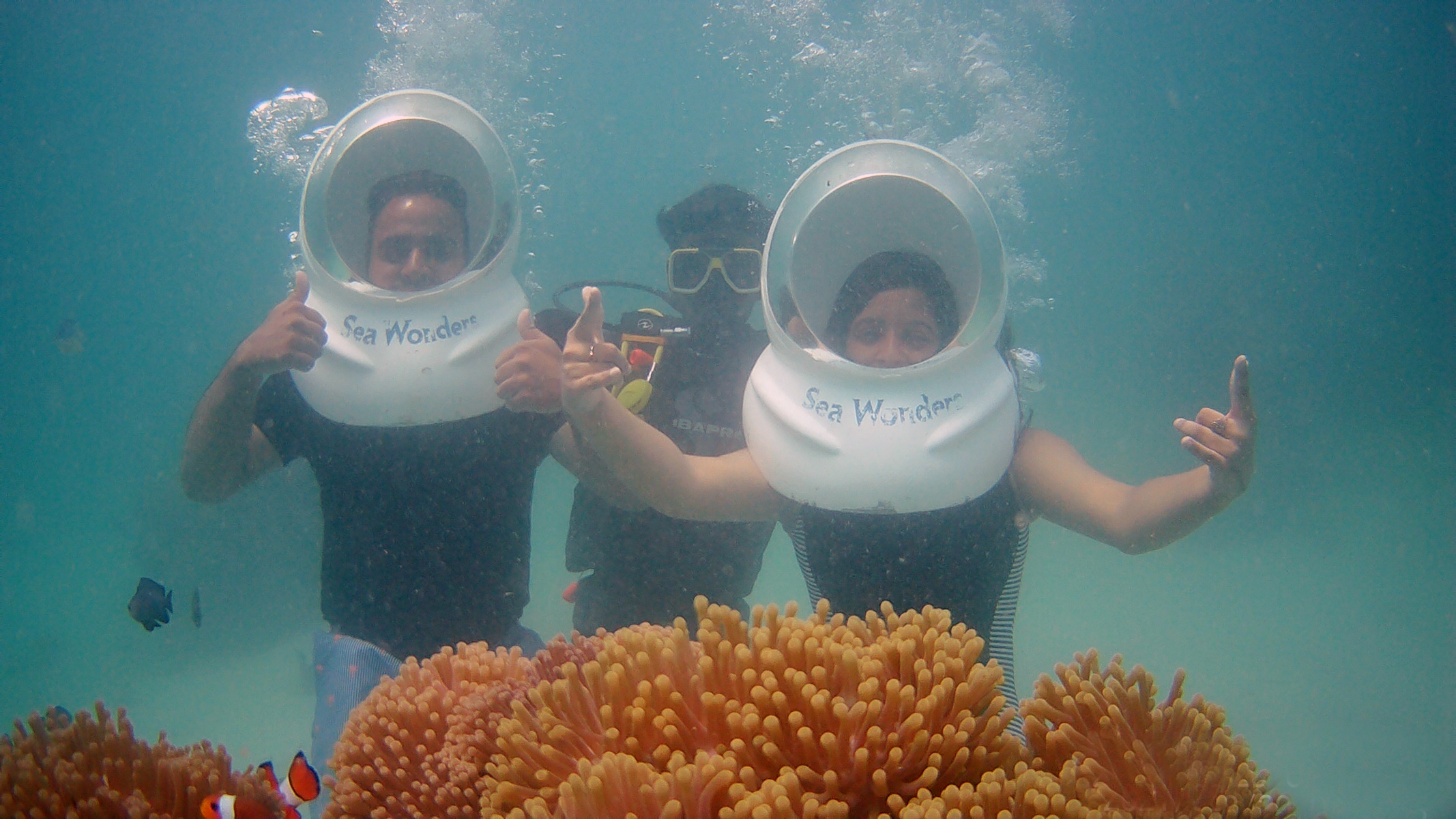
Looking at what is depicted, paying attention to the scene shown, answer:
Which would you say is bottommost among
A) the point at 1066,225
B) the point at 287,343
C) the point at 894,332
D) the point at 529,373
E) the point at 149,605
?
the point at 149,605

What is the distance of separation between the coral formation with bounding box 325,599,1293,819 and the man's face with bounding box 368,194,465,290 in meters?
2.28

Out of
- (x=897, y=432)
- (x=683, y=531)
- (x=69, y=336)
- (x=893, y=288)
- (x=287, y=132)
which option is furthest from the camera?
(x=287, y=132)

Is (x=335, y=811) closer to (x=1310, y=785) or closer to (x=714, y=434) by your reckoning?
(x=714, y=434)

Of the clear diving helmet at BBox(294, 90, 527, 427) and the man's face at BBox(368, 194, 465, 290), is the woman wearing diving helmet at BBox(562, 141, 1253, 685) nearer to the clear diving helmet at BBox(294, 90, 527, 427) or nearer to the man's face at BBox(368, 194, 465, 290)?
the clear diving helmet at BBox(294, 90, 527, 427)

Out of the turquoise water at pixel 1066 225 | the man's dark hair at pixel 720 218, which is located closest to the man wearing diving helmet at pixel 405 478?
the man's dark hair at pixel 720 218

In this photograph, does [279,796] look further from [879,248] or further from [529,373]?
[879,248]

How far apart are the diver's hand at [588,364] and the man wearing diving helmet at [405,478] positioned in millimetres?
298

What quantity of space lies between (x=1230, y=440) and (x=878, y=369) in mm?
1338

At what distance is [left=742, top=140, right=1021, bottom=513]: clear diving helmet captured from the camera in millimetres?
2693

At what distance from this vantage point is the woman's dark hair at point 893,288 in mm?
3365

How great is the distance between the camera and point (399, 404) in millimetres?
3010

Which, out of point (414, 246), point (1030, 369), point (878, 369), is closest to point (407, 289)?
point (414, 246)

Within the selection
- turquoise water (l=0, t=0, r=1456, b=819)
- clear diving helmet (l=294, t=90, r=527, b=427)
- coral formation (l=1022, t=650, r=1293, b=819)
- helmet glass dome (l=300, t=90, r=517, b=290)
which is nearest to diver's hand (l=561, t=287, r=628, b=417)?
clear diving helmet (l=294, t=90, r=527, b=427)

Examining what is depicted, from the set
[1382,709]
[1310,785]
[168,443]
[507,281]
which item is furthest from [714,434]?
[168,443]
